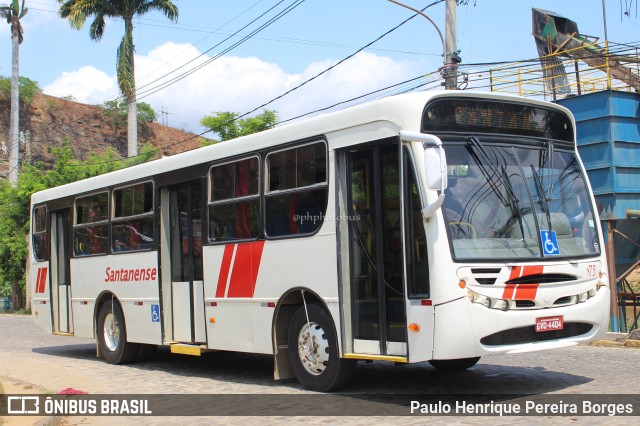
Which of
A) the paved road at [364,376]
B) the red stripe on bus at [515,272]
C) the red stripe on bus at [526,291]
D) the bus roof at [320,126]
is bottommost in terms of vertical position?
the paved road at [364,376]

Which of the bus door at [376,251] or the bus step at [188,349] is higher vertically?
the bus door at [376,251]

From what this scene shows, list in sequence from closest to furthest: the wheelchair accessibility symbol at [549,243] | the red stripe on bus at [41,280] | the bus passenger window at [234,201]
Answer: the wheelchair accessibility symbol at [549,243] → the bus passenger window at [234,201] → the red stripe on bus at [41,280]

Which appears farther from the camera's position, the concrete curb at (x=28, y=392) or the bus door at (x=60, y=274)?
the bus door at (x=60, y=274)

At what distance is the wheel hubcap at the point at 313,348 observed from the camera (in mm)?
9031

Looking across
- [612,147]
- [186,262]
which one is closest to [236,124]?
[612,147]

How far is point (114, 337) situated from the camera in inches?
540

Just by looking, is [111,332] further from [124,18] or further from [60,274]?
[124,18]

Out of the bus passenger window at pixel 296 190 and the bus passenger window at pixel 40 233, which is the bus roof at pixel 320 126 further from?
the bus passenger window at pixel 40 233

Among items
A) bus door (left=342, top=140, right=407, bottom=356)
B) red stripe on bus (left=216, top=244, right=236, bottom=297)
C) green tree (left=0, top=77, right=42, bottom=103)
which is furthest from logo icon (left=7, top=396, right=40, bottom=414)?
green tree (left=0, top=77, right=42, bottom=103)

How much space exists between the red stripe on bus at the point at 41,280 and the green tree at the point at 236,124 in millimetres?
18897

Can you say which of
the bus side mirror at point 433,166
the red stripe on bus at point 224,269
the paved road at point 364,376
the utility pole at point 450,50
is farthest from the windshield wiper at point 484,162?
the utility pole at point 450,50

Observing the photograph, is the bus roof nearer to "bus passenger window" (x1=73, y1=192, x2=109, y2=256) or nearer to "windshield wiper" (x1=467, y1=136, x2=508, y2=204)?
"windshield wiper" (x1=467, y1=136, x2=508, y2=204)

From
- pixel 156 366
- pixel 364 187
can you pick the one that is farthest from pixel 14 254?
pixel 364 187

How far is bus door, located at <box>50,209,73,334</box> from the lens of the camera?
1499 cm
